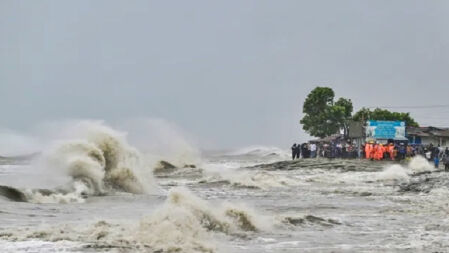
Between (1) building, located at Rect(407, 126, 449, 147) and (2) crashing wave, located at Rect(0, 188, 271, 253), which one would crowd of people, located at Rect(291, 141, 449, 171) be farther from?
(2) crashing wave, located at Rect(0, 188, 271, 253)

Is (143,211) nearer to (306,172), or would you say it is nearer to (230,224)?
(230,224)

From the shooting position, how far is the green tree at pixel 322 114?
87625 millimetres

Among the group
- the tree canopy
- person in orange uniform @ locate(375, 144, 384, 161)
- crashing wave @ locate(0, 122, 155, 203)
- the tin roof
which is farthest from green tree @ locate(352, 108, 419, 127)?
crashing wave @ locate(0, 122, 155, 203)

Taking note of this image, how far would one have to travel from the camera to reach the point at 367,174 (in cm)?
3650

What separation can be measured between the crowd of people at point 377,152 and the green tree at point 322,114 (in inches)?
1331

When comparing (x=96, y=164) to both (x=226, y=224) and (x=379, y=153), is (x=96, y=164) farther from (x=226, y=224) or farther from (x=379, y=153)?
(x=379, y=153)

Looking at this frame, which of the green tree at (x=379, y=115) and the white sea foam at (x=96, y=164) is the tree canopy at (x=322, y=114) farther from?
the white sea foam at (x=96, y=164)

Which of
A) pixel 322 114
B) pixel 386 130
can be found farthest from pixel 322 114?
pixel 386 130

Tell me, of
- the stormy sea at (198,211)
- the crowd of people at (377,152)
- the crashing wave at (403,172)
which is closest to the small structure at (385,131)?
the crowd of people at (377,152)

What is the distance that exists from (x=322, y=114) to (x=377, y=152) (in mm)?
41736

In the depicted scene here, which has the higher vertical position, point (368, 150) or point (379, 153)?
point (368, 150)

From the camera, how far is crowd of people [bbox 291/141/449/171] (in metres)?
45.1

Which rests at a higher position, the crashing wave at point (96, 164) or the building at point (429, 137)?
the building at point (429, 137)

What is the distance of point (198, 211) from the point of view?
13.2 meters
